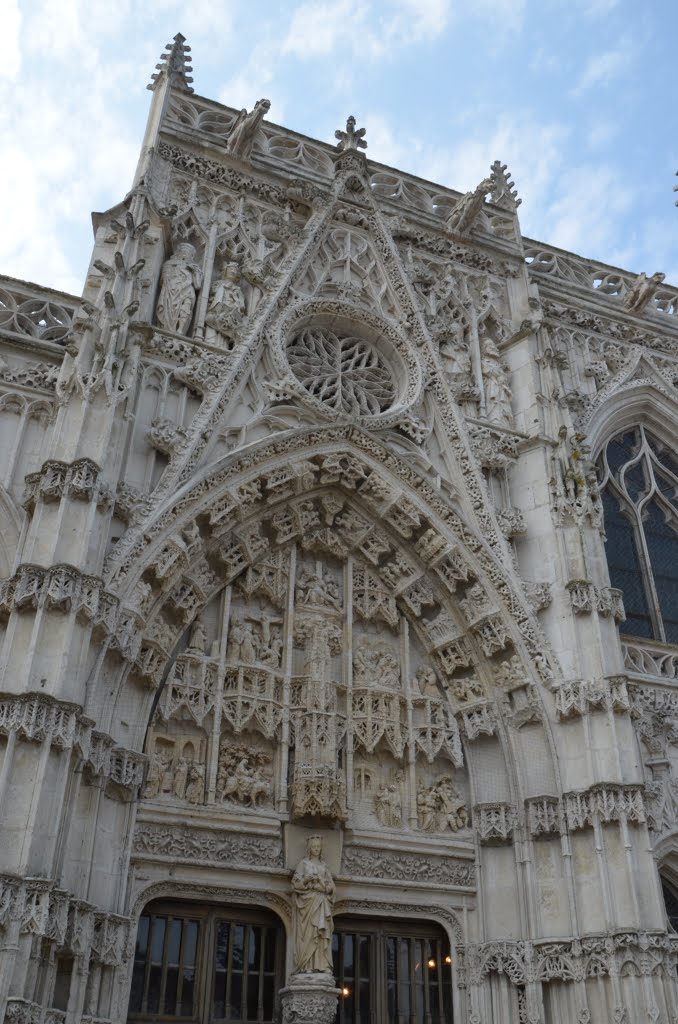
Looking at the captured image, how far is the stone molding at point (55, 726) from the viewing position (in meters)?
8.38

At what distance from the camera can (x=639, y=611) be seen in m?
14.2

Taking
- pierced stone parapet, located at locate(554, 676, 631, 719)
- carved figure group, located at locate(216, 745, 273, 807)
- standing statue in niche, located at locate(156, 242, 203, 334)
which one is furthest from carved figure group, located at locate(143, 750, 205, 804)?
standing statue in niche, located at locate(156, 242, 203, 334)

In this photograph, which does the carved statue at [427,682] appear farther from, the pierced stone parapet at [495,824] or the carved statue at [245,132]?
the carved statue at [245,132]

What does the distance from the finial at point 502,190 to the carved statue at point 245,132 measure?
187 inches

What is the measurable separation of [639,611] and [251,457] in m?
6.51

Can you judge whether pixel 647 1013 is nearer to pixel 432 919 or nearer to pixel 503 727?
pixel 432 919

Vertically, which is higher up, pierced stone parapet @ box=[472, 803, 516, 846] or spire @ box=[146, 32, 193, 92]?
spire @ box=[146, 32, 193, 92]

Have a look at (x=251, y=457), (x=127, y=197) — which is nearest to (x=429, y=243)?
(x=127, y=197)

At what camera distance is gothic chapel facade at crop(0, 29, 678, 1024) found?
9.33m

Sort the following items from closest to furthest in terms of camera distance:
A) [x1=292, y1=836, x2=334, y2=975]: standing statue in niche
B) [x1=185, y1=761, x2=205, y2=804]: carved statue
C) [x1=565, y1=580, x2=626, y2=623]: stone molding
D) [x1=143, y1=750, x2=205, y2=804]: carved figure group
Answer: [x1=292, y1=836, x2=334, y2=975]: standing statue in niche < [x1=143, y1=750, x2=205, y2=804]: carved figure group < [x1=185, y1=761, x2=205, y2=804]: carved statue < [x1=565, y1=580, x2=626, y2=623]: stone molding

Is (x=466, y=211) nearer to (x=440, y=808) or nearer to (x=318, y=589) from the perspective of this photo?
(x=318, y=589)

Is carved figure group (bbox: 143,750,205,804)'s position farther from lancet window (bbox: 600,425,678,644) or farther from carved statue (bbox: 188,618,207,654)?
lancet window (bbox: 600,425,678,644)

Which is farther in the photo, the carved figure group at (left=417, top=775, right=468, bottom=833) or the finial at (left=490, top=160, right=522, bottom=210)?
the finial at (left=490, top=160, right=522, bottom=210)

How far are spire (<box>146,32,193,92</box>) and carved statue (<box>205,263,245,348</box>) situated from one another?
4.17 metres
